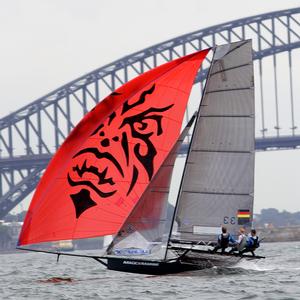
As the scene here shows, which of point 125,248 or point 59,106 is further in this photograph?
point 59,106

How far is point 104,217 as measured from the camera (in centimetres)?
2075

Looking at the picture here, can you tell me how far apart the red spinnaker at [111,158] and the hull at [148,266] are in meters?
0.77

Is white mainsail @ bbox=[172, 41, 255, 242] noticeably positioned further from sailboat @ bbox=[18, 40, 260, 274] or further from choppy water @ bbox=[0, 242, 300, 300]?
choppy water @ bbox=[0, 242, 300, 300]

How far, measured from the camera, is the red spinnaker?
20.5 m

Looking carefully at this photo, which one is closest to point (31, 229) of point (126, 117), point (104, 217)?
point (104, 217)

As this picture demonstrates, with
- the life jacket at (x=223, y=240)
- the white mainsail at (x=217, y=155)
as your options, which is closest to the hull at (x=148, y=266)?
the white mainsail at (x=217, y=155)

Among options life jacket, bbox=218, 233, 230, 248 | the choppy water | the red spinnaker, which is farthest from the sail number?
the red spinnaker

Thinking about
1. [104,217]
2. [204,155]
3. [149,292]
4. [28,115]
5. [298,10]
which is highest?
[298,10]

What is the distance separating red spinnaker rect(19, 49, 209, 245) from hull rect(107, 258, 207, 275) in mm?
772

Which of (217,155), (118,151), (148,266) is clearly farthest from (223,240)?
(118,151)

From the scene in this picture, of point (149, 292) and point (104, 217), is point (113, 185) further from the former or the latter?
point (149, 292)

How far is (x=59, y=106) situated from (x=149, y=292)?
67.9m

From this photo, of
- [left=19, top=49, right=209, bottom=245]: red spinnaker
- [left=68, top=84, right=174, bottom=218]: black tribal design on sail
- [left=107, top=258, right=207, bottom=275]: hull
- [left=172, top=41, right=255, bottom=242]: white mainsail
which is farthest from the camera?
[left=172, top=41, right=255, bottom=242]: white mainsail

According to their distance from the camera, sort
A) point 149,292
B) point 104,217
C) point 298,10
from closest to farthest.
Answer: point 149,292
point 104,217
point 298,10
